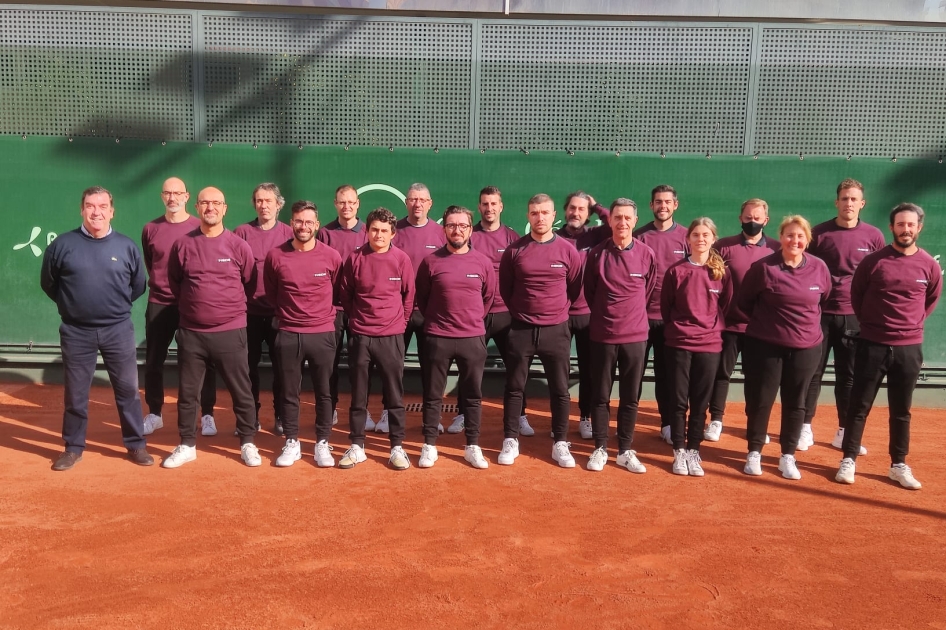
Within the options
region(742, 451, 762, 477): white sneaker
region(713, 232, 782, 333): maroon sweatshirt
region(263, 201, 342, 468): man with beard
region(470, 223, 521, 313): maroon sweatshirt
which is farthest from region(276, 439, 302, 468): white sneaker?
region(713, 232, 782, 333): maroon sweatshirt

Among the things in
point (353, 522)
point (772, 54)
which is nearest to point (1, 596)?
point (353, 522)

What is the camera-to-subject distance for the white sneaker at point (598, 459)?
6.13m

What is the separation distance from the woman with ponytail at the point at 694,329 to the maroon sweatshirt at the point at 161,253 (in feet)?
12.6

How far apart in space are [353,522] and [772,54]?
257 inches

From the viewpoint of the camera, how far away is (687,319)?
607cm

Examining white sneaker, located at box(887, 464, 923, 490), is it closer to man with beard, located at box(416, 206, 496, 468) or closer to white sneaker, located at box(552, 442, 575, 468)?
white sneaker, located at box(552, 442, 575, 468)

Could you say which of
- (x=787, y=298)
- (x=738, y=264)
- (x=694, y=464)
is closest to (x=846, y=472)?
(x=694, y=464)

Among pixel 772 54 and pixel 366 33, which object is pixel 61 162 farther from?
pixel 772 54

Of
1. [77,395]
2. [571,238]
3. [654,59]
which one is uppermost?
[654,59]

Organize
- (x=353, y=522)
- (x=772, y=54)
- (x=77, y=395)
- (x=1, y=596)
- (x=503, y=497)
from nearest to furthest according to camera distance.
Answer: (x=1, y=596) < (x=353, y=522) < (x=503, y=497) < (x=77, y=395) < (x=772, y=54)

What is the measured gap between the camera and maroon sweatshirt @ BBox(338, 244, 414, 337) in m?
6.00

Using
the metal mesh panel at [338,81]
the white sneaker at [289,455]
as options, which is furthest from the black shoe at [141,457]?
the metal mesh panel at [338,81]

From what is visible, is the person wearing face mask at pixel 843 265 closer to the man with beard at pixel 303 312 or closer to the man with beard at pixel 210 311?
the man with beard at pixel 303 312

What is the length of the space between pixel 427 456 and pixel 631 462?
1.53 metres
